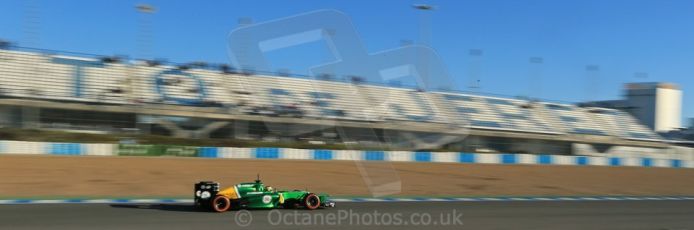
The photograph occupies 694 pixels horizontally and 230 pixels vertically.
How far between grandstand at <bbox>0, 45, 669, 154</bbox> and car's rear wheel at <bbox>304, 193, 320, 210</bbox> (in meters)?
15.9

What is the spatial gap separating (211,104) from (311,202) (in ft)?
90.7

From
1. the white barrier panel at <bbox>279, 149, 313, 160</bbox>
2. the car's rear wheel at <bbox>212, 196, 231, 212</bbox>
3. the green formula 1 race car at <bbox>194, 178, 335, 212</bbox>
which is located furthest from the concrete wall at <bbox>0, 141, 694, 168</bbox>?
the car's rear wheel at <bbox>212, 196, 231, 212</bbox>

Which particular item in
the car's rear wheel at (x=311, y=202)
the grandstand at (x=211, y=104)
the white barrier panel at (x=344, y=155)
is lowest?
the white barrier panel at (x=344, y=155)

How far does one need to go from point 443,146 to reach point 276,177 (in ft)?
57.3

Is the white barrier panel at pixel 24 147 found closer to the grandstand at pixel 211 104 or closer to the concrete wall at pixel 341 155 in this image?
the concrete wall at pixel 341 155

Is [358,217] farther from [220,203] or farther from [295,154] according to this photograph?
[295,154]

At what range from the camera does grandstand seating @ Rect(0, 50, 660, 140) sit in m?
34.2

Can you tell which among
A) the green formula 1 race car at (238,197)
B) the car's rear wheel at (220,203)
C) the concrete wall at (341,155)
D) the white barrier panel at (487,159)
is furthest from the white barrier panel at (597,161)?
the car's rear wheel at (220,203)

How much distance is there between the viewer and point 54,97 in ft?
110

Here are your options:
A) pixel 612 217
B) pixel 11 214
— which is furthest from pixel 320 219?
pixel 612 217

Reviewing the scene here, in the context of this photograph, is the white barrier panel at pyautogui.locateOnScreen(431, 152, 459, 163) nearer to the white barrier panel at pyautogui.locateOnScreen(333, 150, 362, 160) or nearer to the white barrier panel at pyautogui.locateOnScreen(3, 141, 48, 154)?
the white barrier panel at pyautogui.locateOnScreen(333, 150, 362, 160)

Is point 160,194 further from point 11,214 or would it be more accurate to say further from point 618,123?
point 618,123

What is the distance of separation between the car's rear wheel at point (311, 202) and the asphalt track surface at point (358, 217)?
0.15 meters

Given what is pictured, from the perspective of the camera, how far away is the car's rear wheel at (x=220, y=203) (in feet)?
34.0
